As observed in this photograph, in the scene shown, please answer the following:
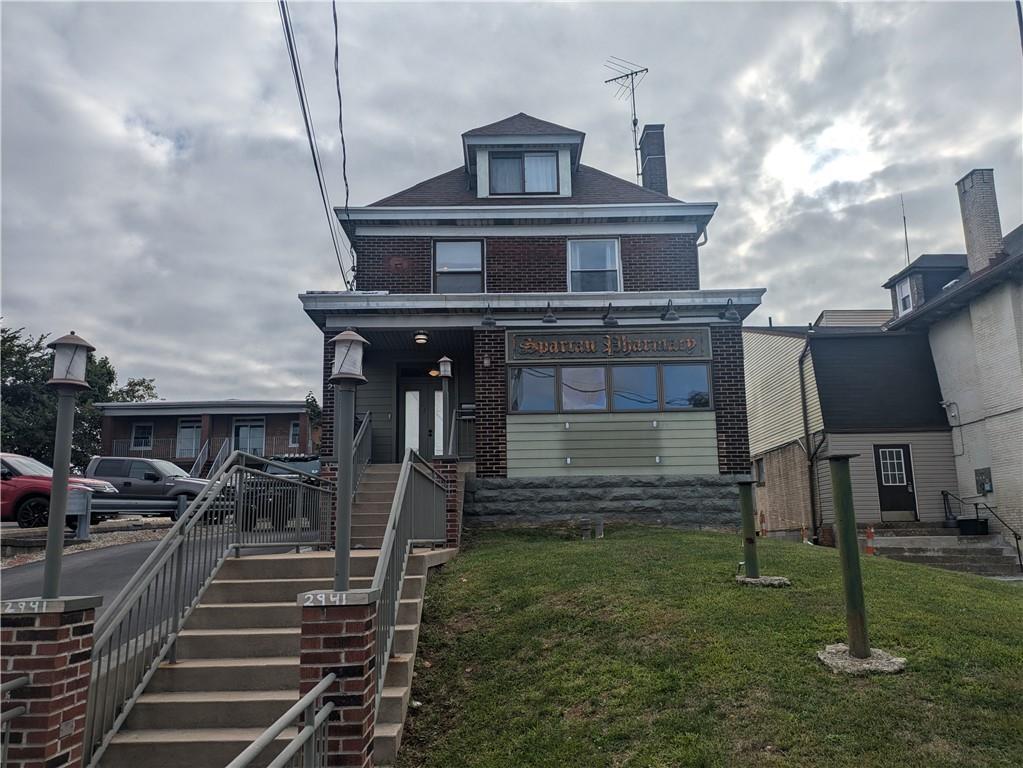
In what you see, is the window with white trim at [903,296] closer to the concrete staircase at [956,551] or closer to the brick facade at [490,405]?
the concrete staircase at [956,551]

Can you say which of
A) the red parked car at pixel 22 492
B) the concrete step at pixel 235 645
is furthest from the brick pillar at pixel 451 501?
the red parked car at pixel 22 492

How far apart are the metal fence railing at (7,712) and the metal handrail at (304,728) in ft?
4.46

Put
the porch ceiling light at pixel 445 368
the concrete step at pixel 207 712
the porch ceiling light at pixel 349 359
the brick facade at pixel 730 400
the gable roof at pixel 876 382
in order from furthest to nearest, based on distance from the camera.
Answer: the gable roof at pixel 876 382 → the brick facade at pixel 730 400 → the porch ceiling light at pixel 445 368 → the concrete step at pixel 207 712 → the porch ceiling light at pixel 349 359

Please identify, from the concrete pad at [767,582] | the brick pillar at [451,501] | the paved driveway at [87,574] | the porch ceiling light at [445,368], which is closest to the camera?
the concrete pad at [767,582]

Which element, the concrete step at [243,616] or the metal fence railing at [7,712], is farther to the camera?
the concrete step at [243,616]

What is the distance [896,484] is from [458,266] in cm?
1338

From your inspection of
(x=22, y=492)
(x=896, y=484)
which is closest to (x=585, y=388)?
(x=896, y=484)

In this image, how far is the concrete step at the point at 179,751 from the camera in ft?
16.0

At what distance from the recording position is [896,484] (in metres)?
19.6

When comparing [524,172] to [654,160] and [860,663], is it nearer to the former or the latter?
[654,160]

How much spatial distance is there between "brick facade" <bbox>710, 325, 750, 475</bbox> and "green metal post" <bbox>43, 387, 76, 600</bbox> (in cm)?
1222

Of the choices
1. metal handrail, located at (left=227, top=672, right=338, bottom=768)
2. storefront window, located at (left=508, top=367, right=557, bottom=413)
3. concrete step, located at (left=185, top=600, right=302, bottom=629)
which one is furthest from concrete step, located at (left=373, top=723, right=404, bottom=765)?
storefront window, located at (left=508, top=367, right=557, bottom=413)

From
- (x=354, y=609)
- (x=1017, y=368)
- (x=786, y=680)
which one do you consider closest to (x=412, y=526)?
(x=354, y=609)

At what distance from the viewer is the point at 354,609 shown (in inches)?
167
